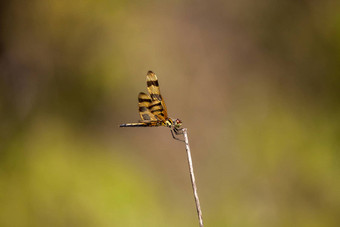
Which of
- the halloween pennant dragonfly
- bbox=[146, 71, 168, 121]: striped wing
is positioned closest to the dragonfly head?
the halloween pennant dragonfly

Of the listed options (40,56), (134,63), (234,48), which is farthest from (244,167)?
(40,56)

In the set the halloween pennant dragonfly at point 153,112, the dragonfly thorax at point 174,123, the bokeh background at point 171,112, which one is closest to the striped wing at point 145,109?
the halloween pennant dragonfly at point 153,112

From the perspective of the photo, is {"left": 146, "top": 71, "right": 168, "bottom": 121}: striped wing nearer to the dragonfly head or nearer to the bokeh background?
the dragonfly head

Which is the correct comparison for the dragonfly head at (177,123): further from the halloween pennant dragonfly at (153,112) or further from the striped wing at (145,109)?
the striped wing at (145,109)

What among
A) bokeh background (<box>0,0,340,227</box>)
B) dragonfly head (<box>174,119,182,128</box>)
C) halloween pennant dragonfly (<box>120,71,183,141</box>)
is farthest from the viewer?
bokeh background (<box>0,0,340,227</box>)

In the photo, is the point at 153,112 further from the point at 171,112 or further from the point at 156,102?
the point at 171,112

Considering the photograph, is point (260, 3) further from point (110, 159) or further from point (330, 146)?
point (110, 159)
